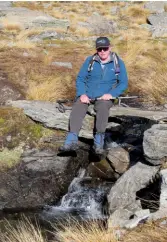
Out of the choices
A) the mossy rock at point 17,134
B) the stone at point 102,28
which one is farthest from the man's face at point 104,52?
the stone at point 102,28

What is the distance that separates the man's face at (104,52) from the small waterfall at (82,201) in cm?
224

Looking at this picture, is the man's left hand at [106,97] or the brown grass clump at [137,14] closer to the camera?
the man's left hand at [106,97]

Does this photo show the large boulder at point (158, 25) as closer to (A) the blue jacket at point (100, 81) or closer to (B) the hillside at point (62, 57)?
(B) the hillside at point (62, 57)

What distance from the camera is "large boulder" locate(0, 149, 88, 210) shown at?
653cm

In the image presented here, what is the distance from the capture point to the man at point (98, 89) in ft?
23.8

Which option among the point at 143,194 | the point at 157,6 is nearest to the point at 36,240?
the point at 143,194

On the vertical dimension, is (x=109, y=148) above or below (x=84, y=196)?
above

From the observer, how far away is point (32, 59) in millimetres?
12398

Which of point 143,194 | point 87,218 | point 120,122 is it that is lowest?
point 87,218

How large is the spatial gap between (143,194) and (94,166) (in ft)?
4.59

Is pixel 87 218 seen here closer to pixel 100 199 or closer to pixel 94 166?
pixel 100 199

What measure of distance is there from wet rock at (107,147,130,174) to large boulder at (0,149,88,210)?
20.3 inches

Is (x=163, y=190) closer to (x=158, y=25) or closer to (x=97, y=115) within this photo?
(x=97, y=115)

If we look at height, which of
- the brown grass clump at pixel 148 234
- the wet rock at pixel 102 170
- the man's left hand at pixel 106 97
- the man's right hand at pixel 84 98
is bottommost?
the wet rock at pixel 102 170
